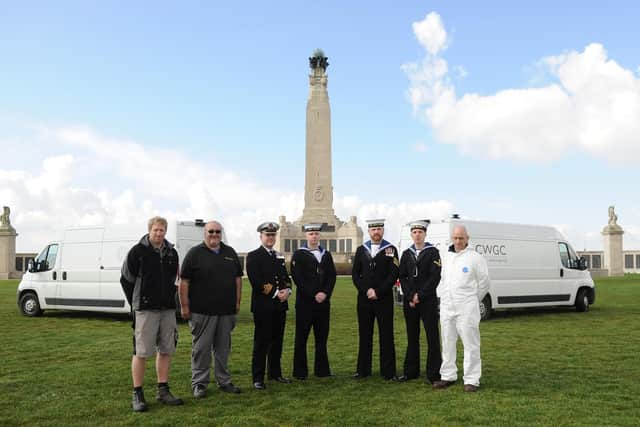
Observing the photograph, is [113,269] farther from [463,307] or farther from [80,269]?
[463,307]

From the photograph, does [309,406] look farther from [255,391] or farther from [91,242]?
[91,242]

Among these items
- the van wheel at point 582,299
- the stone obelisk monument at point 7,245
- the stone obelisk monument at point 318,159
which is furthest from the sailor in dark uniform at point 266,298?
the stone obelisk monument at point 318,159

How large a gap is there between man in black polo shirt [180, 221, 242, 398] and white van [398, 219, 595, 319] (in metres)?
7.85

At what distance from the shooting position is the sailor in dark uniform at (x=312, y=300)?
767cm

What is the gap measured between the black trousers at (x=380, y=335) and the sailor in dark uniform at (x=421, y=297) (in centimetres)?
21

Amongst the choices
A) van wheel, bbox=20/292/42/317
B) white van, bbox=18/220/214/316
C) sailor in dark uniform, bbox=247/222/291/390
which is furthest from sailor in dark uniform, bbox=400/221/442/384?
van wheel, bbox=20/292/42/317

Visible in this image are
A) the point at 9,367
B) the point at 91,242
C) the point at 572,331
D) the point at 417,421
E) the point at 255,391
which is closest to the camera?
the point at 417,421

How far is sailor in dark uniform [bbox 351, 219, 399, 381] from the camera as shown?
764 cm

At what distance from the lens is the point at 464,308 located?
23.0ft

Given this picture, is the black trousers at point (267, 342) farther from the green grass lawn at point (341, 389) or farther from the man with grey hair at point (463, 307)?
the man with grey hair at point (463, 307)

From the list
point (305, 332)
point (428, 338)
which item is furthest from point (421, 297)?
point (305, 332)

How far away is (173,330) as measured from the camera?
257 inches

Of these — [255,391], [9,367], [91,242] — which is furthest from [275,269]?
[91,242]

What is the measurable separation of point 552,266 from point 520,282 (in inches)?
49.7
